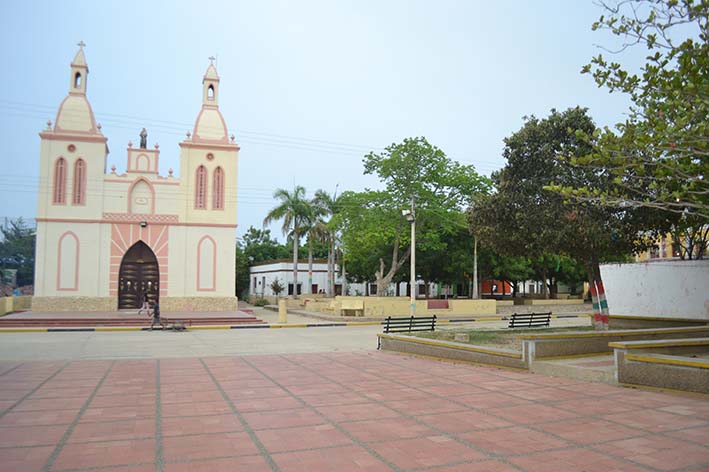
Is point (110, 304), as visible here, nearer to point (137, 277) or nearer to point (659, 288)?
point (137, 277)

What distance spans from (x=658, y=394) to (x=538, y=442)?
3.51 m

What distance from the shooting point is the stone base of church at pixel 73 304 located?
100.0 ft

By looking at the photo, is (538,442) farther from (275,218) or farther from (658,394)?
(275,218)

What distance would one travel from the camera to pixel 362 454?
5.41m

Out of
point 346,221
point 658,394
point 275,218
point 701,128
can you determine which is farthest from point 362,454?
point 275,218

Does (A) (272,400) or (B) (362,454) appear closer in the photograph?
(B) (362,454)

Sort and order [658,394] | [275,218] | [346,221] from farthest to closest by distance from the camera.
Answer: [275,218] → [346,221] → [658,394]

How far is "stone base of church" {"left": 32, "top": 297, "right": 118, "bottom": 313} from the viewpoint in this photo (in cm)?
3047

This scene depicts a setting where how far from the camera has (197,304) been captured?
108 ft

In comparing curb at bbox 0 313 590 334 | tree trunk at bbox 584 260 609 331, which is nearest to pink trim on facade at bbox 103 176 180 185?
curb at bbox 0 313 590 334

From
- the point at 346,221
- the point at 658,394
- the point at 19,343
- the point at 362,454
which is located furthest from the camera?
the point at 346,221

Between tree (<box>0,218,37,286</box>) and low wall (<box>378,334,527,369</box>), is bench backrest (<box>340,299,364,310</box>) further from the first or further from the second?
tree (<box>0,218,37,286</box>)

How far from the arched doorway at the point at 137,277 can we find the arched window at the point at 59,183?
469 centimetres

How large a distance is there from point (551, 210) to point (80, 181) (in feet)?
89.0
